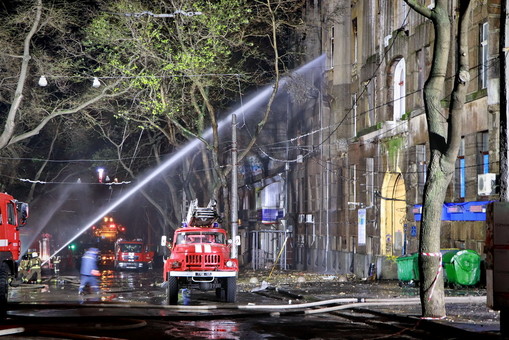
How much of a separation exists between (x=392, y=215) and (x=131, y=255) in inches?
738

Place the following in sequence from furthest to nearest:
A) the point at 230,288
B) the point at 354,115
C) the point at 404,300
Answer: the point at 354,115 → the point at 230,288 → the point at 404,300

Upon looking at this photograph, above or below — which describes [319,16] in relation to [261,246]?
above

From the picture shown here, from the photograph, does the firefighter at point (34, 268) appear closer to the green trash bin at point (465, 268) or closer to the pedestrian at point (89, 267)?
the pedestrian at point (89, 267)

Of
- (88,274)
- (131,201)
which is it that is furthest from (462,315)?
(131,201)

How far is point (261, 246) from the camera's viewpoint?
194 ft

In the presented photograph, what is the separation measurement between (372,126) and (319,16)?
11.8 meters

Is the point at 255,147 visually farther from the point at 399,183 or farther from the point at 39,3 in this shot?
the point at 39,3

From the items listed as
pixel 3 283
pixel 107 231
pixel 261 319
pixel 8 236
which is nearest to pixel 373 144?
pixel 8 236

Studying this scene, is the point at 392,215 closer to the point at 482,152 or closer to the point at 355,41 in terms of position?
the point at 482,152

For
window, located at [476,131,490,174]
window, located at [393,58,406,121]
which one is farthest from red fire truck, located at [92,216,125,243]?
window, located at [476,131,490,174]

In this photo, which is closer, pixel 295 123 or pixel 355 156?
pixel 355 156

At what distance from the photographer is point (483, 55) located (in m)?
27.9

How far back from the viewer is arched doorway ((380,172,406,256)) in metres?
36.6

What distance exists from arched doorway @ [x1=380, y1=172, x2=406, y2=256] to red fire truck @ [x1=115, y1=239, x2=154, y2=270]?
59.5 feet
